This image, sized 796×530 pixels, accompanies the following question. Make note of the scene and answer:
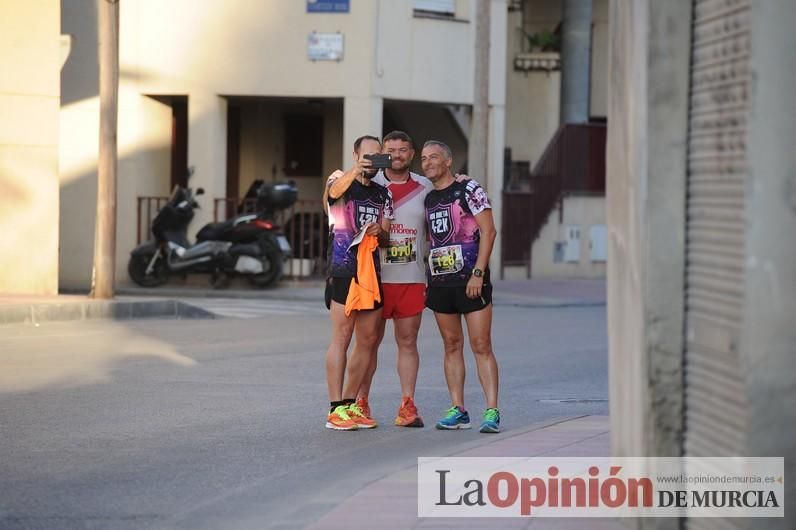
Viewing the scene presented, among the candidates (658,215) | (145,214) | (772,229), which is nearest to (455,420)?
(658,215)

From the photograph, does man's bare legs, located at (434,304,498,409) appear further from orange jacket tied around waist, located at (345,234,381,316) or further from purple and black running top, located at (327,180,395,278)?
purple and black running top, located at (327,180,395,278)

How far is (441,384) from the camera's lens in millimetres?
12688

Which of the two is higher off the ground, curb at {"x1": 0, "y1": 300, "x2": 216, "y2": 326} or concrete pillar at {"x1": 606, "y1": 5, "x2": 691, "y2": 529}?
concrete pillar at {"x1": 606, "y1": 5, "x2": 691, "y2": 529}

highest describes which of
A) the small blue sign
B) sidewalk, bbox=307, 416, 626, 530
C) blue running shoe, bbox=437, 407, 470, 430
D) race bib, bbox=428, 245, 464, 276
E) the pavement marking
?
the small blue sign

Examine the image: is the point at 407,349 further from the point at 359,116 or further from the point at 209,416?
the point at 359,116

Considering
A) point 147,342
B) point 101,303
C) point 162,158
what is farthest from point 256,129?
point 147,342

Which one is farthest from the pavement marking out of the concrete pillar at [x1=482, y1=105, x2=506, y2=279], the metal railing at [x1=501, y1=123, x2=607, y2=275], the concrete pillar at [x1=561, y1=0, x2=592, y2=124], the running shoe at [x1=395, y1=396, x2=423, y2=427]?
the concrete pillar at [x1=561, y1=0, x2=592, y2=124]

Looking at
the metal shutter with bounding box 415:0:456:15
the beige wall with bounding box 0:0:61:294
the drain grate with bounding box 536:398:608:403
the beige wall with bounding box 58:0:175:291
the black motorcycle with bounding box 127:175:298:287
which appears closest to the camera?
the drain grate with bounding box 536:398:608:403

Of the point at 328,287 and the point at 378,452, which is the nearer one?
the point at 378,452

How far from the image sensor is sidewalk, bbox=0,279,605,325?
17984mm

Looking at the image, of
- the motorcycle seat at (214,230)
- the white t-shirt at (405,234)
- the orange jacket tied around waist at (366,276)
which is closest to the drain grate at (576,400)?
the white t-shirt at (405,234)

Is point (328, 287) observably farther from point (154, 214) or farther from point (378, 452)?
point (154, 214)

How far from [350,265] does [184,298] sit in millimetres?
13725

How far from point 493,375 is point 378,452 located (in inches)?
46.2
